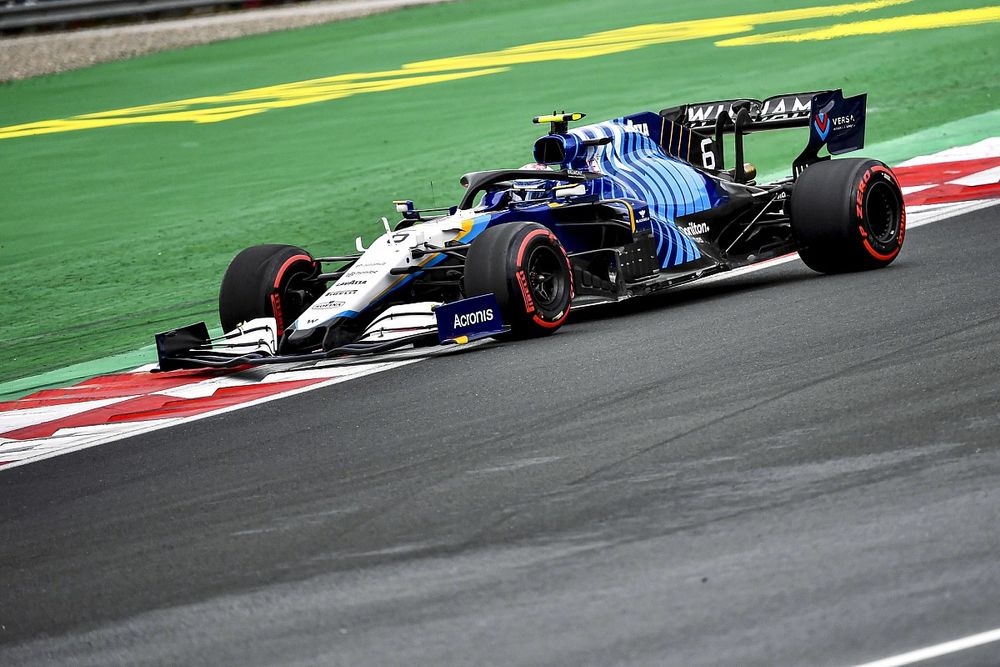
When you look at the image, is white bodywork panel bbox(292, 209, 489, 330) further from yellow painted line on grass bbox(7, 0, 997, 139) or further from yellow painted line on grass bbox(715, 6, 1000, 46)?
yellow painted line on grass bbox(715, 6, 1000, 46)

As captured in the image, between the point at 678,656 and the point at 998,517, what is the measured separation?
1392 millimetres

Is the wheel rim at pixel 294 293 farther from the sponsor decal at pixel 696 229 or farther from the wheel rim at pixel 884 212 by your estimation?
the wheel rim at pixel 884 212

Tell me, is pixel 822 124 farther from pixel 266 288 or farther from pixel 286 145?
pixel 286 145

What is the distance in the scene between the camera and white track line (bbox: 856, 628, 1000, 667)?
424 centimetres

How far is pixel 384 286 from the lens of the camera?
9773 mm

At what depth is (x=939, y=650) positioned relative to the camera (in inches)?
169

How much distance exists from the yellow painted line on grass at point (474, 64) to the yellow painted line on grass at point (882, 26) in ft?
0.05

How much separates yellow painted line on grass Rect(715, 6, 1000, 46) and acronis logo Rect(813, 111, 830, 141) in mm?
11534

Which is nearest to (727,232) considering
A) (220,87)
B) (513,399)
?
(513,399)

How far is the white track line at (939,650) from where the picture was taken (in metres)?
4.24

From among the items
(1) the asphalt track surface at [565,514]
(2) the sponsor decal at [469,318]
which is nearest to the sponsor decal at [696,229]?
(1) the asphalt track surface at [565,514]

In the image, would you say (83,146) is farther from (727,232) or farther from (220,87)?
(727,232)

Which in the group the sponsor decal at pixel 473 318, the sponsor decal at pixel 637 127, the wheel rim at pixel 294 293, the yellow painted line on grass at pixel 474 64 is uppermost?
the yellow painted line on grass at pixel 474 64

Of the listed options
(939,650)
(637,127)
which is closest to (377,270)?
(637,127)
